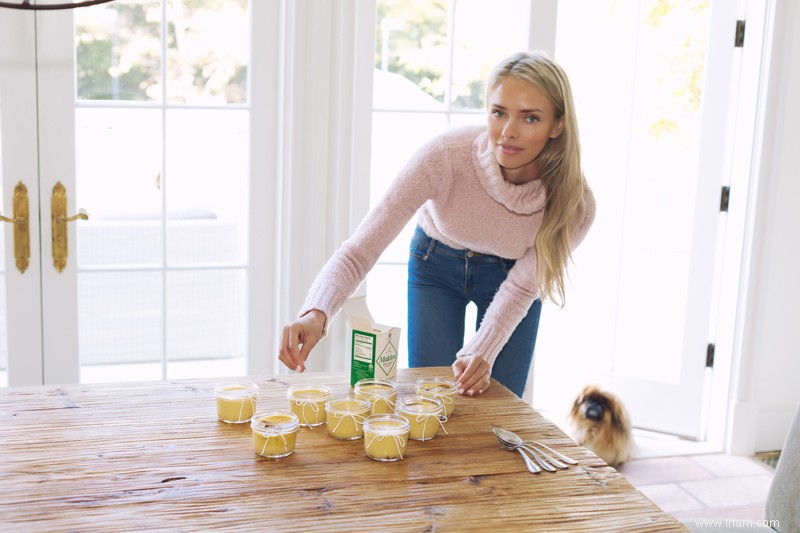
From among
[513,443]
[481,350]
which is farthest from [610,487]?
[481,350]

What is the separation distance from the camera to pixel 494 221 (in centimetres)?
220

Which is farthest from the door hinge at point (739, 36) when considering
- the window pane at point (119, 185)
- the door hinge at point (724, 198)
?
the window pane at point (119, 185)

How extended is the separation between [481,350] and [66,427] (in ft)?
3.01

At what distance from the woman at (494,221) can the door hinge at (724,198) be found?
1.49 m

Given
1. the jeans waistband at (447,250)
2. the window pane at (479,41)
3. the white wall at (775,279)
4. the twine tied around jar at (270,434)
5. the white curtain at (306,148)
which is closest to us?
the twine tied around jar at (270,434)

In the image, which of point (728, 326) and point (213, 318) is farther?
point (728, 326)

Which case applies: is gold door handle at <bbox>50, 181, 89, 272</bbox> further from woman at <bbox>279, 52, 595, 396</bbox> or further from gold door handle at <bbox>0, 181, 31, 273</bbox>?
woman at <bbox>279, 52, 595, 396</bbox>

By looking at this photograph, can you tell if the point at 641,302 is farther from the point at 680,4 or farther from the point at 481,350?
the point at 481,350

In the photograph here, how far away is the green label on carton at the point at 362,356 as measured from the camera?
1.72 m

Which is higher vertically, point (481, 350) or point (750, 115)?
point (750, 115)

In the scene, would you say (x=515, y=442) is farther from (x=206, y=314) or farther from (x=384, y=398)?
(x=206, y=314)

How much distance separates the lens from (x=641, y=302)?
3.66 meters

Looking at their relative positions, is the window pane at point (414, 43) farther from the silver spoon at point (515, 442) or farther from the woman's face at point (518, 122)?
the silver spoon at point (515, 442)

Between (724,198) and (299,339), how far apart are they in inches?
90.4
